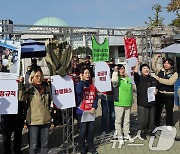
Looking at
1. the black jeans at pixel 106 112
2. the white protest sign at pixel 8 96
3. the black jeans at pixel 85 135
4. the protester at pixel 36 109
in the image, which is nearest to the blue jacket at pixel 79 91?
the black jeans at pixel 85 135

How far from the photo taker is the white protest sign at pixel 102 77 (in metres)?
5.51

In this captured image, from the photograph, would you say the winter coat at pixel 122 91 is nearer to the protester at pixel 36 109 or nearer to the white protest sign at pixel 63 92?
the white protest sign at pixel 63 92

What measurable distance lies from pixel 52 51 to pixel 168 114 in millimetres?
3207

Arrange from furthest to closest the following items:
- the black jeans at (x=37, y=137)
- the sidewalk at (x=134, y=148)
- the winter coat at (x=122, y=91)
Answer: the winter coat at (x=122, y=91) < the sidewalk at (x=134, y=148) < the black jeans at (x=37, y=137)

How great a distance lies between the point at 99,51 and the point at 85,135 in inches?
65.6

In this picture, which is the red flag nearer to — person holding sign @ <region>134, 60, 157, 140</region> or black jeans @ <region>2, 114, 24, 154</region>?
person holding sign @ <region>134, 60, 157, 140</region>

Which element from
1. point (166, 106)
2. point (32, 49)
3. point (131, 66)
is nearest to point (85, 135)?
point (131, 66)

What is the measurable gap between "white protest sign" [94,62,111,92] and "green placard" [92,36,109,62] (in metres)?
0.15

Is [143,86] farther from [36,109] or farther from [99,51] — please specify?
[36,109]

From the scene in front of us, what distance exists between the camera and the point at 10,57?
4.33m

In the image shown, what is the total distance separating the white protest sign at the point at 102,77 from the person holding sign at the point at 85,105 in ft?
1.12

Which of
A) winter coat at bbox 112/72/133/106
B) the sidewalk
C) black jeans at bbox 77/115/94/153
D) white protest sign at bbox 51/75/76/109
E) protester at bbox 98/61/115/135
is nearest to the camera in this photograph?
white protest sign at bbox 51/75/76/109

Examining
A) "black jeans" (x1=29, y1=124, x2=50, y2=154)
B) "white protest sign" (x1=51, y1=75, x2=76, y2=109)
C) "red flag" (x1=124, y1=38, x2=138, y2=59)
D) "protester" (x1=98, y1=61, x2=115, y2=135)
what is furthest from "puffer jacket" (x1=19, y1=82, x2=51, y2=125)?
"red flag" (x1=124, y1=38, x2=138, y2=59)

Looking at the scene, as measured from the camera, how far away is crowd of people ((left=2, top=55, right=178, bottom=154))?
14.4ft
